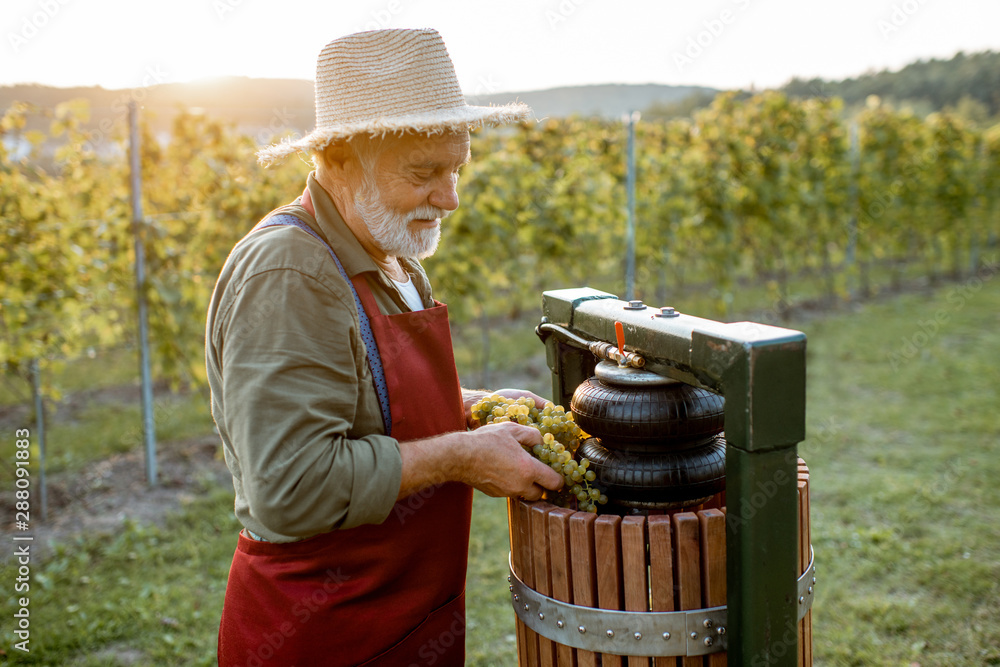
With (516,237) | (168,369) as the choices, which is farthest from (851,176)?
(168,369)

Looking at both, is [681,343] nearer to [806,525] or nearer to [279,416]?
[806,525]

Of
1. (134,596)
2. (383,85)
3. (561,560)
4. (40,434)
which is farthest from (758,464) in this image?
(40,434)

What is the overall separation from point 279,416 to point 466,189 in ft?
18.8

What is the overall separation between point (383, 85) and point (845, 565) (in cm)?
374

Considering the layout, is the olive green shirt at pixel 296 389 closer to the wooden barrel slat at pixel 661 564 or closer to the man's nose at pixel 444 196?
the man's nose at pixel 444 196

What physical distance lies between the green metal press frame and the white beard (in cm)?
71

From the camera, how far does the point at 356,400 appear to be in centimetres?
159

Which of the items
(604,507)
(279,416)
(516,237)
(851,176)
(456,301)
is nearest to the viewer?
(279,416)

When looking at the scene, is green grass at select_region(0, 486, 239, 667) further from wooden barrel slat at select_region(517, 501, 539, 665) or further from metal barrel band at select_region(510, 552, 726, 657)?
metal barrel band at select_region(510, 552, 726, 657)

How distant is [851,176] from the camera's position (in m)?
11.7

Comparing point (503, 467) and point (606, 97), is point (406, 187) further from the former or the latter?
point (606, 97)

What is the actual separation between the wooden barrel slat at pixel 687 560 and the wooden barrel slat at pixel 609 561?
0.12 metres

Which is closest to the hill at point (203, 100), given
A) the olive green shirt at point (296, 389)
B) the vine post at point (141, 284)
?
the vine post at point (141, 284)

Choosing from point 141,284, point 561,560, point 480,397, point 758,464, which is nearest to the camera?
point 758,464
